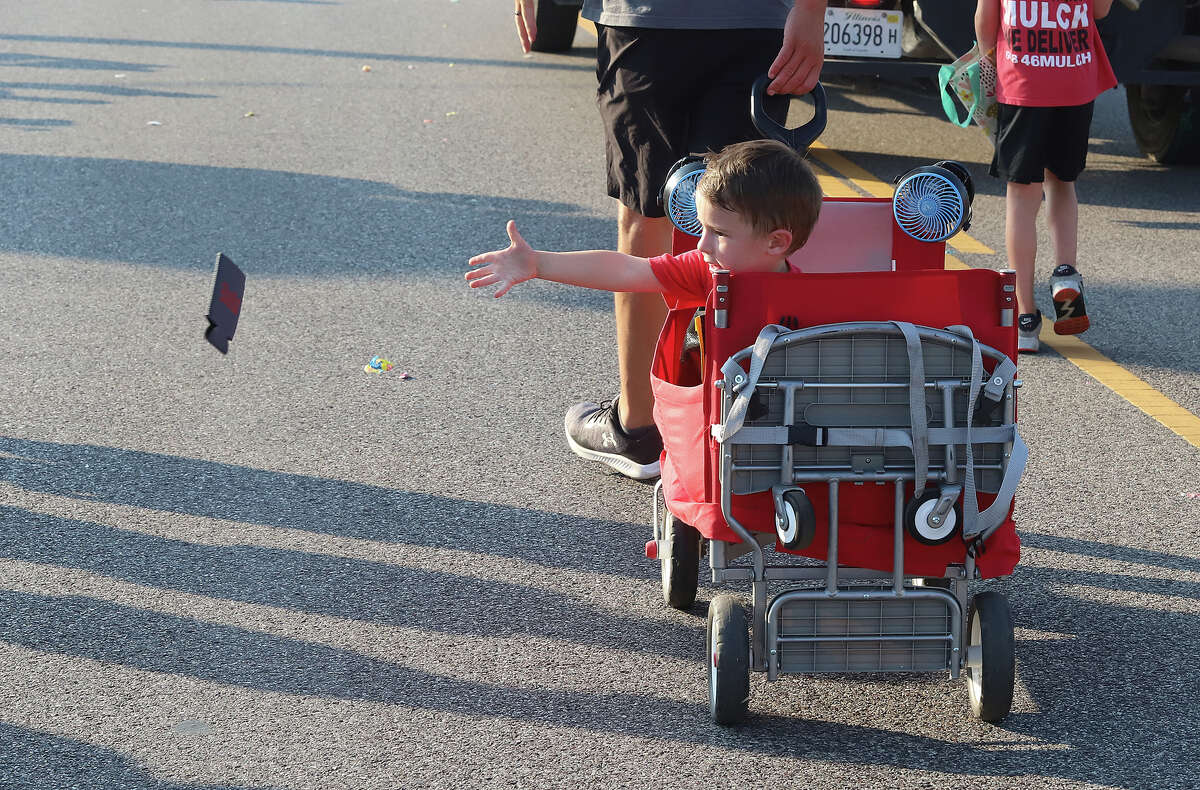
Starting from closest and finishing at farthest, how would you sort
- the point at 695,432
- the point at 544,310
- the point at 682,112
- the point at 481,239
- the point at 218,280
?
the point at 695,432 → the point at 218,280 → the point at 682,112 → the point at 544,310 → the point at 481,239

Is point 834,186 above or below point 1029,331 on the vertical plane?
below

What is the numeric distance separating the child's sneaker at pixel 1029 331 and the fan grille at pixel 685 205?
2415 millimetres

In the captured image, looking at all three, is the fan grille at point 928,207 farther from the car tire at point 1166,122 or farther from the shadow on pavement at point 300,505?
the car tire at point 1166,122

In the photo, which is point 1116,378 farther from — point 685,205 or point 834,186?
point 834,186

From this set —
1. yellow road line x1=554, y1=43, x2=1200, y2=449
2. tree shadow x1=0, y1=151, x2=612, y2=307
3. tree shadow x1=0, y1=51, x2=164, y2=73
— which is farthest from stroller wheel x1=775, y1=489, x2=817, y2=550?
tree shadow x1=0, y1=51, x2=164, y2=73

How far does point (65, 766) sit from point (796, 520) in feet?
4.72

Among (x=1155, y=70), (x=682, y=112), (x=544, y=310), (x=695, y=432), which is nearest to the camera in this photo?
(x=695, y=432)

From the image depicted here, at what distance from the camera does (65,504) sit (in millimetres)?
3791

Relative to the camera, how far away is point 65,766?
266 cm

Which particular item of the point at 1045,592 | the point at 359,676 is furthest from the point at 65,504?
the point at 1045,592

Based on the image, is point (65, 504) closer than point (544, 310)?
Yes

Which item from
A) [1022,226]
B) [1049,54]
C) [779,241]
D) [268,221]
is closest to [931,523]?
[779,241]

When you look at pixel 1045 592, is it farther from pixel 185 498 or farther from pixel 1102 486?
pixel 185 498

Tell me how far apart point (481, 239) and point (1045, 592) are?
365 centimetres
